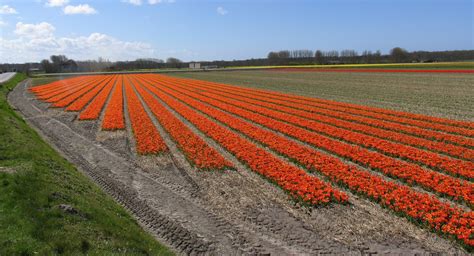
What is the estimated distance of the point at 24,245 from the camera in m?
5.99

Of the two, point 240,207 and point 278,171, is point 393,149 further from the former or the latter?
point 240,207

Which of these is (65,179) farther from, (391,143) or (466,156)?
(466,156)

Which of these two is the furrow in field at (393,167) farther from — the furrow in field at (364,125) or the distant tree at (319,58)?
the distant tree at (319,58)

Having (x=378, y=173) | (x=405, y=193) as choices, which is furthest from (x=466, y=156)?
(x=405, y=193)

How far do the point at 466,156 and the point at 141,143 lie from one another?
1472 centimetres

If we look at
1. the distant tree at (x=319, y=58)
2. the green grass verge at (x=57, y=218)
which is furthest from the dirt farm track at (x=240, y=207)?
the distant tree at (x=319, y=58)

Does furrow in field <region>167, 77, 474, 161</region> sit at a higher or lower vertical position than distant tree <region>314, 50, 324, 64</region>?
lower

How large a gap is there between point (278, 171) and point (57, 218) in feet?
24.7

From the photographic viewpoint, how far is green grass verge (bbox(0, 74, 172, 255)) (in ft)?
20.6

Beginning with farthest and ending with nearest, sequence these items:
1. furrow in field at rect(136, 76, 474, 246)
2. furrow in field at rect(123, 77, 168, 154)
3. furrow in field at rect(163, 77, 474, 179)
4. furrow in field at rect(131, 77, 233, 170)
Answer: furrow in field at rect(123, 77, 168, 154) → furrow in field at rect(131, 77, 233, 170) → furrow in field at rect(163, 77, 474, 179) → furrow in field at rect(136, 76, 474, 246)

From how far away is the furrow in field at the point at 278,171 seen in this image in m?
10.3

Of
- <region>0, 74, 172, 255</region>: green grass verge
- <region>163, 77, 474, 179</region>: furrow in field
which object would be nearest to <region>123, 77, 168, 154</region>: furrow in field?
<region>0, 74, 172, 255</region>: green grass verge

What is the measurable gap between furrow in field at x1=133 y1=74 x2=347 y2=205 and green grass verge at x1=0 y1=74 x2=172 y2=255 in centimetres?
483

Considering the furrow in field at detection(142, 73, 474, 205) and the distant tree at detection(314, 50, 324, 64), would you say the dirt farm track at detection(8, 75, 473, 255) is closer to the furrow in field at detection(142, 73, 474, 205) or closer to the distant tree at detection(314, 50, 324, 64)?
the furrow in field at detection(142, 73, 474, 205)
